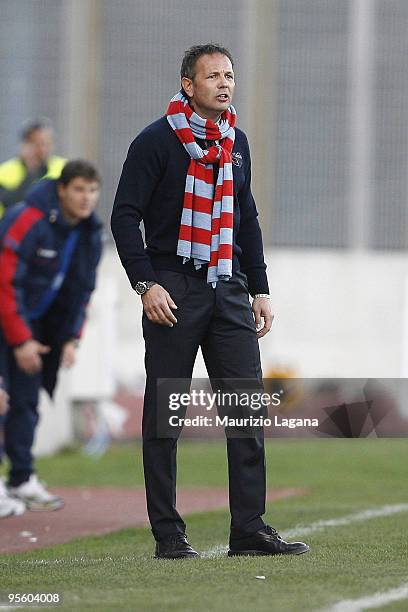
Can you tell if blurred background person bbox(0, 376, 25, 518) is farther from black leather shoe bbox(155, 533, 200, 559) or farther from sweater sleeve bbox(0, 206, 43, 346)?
black leather shoe bbox(155, 533, 200, 559)

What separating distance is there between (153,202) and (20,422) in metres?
3.41

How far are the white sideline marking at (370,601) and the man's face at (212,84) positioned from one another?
2112 mm

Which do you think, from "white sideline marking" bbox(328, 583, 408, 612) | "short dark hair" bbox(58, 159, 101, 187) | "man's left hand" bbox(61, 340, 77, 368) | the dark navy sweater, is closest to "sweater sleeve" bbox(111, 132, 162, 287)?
the dark navy sweater

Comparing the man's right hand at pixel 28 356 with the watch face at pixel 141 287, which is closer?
the watch face at pixel 141 287

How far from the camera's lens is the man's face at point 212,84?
631 centimetres

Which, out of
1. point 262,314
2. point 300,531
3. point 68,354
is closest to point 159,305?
point 262,314

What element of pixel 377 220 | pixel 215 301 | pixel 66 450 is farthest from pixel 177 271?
pixel 377 220

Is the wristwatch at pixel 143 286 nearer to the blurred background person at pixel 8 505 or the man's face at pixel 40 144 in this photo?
the blurred background person at pixel 8 505

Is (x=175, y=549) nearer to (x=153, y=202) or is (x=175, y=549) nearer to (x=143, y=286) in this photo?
(x=143, y=286)

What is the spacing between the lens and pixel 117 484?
1205cm

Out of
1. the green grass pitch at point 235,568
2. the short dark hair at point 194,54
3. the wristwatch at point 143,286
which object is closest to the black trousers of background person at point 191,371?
the wristwatch at point 143,286

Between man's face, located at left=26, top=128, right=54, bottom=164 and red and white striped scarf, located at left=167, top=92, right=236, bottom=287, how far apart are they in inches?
243

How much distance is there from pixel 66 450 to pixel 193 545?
9478mm

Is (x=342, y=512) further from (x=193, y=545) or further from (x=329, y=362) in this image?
(x=329, y=362)
